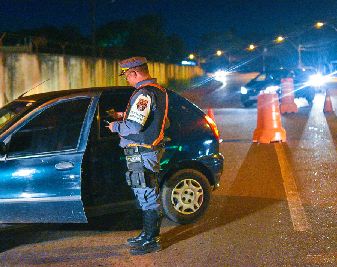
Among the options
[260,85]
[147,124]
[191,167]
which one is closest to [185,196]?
[191,167]

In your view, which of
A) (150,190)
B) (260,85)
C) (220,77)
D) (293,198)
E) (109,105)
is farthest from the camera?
(220,77)

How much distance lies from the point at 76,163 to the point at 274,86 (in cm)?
1775

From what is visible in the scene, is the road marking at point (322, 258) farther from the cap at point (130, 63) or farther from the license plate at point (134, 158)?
the cap at point (130, 63)

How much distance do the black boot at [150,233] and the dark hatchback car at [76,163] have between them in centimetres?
50

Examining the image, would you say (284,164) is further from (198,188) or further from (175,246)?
(175,246)

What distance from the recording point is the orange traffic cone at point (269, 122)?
38.3 feet

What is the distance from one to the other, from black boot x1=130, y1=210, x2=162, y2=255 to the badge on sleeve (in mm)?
885

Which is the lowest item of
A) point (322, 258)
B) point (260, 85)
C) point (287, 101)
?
point (322, 258)

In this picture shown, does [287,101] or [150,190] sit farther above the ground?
[287,101]

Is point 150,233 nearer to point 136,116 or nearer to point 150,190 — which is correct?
point 150,190

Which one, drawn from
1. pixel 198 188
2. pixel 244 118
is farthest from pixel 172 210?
pixel 244 118

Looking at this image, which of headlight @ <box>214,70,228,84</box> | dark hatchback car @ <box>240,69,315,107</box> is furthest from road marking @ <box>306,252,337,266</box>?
headlight @ <box>214,70,228,84</box>

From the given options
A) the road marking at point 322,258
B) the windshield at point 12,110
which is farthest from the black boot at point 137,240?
the windshield at point 12,110

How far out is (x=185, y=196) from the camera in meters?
5.84
